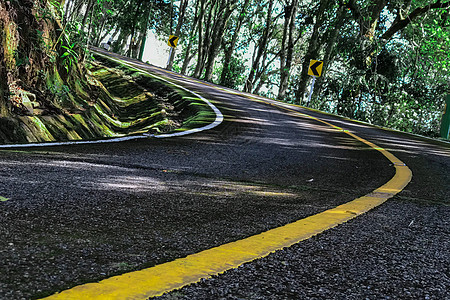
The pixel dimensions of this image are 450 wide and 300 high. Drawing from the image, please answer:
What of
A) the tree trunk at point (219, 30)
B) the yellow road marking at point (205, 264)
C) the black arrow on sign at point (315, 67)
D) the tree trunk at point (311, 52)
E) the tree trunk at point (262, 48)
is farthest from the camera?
the tree trunk at point (262, 48)

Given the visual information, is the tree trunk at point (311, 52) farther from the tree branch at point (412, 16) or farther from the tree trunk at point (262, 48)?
the tree trunk at point (262, 48)

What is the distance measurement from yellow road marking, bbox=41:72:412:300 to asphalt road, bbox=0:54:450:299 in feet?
0.17

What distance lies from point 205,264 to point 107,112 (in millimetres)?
8470

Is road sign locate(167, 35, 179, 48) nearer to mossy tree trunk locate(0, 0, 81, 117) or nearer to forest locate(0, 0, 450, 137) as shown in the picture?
forest locate(0, 0, 450, 137)

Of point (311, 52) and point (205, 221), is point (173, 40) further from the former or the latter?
point (205, 221)

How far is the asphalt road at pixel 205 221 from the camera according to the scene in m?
1.78

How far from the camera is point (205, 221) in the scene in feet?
8.80

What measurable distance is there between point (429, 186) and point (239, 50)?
127 feet

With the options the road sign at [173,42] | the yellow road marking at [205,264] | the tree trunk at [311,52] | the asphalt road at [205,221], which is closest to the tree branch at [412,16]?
the tree trunk at [311,52]

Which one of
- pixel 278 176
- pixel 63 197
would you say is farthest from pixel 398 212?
pixel 63 197

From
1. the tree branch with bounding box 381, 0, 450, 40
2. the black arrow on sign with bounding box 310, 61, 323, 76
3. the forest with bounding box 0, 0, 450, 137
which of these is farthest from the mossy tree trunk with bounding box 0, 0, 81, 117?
the tree branch with bounding box 381, 0, 450, 40

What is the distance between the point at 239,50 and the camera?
4247cm

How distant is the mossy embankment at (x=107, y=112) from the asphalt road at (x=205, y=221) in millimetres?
1606

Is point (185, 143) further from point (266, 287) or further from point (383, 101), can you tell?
point (383, 101)
